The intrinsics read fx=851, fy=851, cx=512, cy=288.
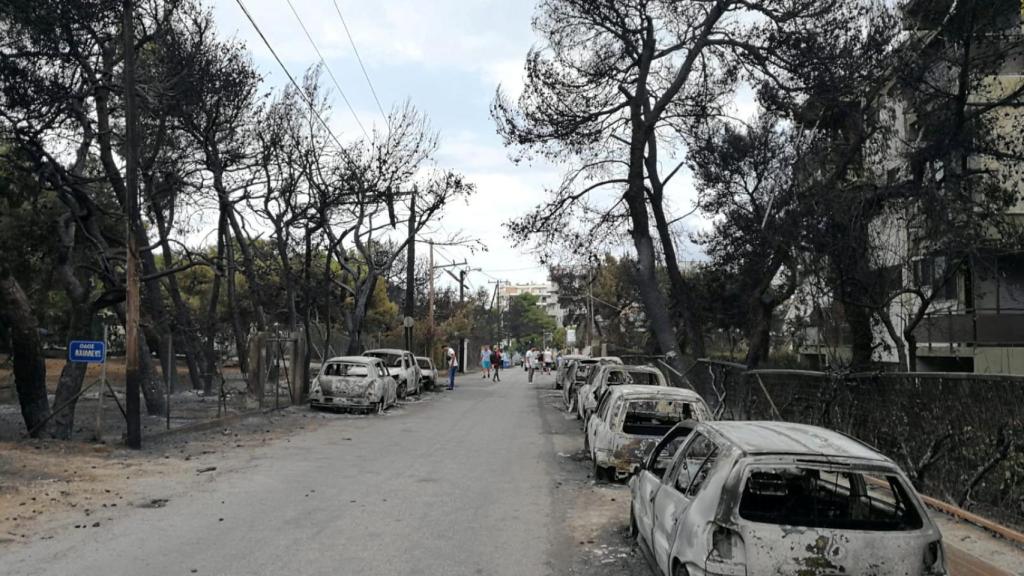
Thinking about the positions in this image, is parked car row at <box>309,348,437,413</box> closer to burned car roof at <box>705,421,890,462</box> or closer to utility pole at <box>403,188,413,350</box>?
utility pole at <box>403,188,413,350</box>

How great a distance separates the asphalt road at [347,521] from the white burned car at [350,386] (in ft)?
23.3

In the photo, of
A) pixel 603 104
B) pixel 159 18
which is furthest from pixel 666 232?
pixel 159 18

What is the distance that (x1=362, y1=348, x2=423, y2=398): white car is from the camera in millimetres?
28922

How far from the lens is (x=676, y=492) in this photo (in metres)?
6.20

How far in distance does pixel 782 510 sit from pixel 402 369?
24.6 meters

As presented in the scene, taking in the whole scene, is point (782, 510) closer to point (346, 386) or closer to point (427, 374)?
point (346, 386)

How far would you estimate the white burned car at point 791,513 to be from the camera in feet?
16.2

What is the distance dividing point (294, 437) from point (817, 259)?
430 inches

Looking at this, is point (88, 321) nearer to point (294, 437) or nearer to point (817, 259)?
point (294, 437)

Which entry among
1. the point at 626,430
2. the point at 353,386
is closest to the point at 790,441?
the point at 626,430

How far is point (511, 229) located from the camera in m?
23.7

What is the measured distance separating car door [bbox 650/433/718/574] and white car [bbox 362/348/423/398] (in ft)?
73.8

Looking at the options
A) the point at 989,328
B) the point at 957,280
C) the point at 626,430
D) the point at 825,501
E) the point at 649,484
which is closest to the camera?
the point at 825,501

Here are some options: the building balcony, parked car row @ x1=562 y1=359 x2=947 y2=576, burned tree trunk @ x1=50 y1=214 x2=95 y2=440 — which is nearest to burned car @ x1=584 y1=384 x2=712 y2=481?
parked car row @ x1=562 y1=359 x2=947 y2=576
